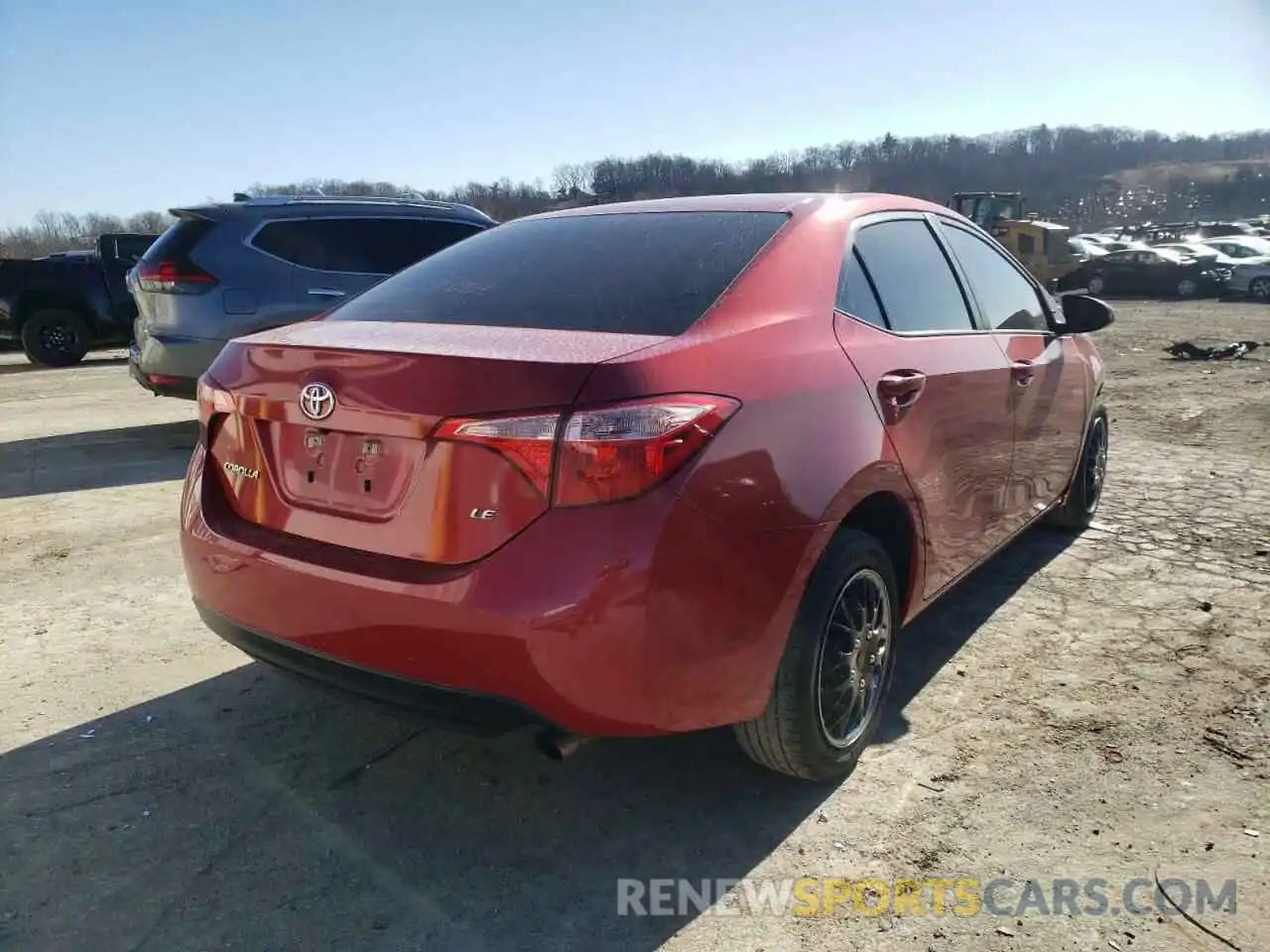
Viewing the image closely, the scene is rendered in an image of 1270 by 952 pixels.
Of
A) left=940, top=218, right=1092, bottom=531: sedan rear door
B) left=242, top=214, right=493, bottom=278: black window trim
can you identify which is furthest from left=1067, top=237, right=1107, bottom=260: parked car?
left=940, top=218, right=1092, bottom=531: sedan rear door

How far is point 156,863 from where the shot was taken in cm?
236

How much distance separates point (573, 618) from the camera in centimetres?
205

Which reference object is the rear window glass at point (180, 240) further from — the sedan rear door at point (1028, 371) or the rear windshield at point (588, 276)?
the sedan rear door at point (1028, 371)

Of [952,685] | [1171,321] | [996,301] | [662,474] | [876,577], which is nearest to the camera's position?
[662,474]

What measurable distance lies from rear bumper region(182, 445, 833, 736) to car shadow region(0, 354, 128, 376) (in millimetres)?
12806

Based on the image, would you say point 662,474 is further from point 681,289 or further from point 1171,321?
point 1171,321

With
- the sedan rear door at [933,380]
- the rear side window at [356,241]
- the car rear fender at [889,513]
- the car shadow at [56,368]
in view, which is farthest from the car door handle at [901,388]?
the car shadow at [56,368]

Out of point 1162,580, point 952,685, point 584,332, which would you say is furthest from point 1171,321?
point 584,332

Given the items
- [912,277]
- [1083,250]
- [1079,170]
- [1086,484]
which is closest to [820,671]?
[912,277]

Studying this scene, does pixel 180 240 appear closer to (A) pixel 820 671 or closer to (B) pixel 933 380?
(B) pixel 933 380

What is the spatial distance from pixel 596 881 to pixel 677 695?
55 centimetres

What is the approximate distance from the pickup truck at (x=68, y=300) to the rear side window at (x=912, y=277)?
12.1 meters

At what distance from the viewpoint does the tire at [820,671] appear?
2471 millimetres

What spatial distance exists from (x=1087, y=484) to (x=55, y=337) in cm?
1333
